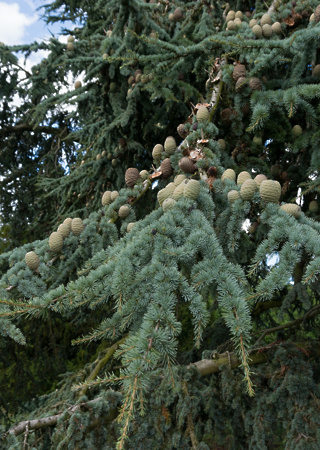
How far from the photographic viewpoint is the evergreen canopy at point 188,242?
132cm

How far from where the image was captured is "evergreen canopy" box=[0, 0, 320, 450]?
1.32m

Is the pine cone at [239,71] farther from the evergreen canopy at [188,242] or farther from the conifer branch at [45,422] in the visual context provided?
the conifer branch at [45,422]

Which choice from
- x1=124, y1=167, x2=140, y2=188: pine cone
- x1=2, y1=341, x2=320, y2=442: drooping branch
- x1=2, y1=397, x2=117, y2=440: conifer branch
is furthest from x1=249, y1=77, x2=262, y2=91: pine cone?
x1=2, y1=397, x2=117, y2=440: conifer branch

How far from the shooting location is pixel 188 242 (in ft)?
4.66

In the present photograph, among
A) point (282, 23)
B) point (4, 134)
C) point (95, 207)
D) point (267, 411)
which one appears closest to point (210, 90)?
point (282, 23)

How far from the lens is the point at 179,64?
9.09 ft

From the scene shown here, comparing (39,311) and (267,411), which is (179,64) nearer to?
(39,311)

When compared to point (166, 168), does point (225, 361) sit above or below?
below

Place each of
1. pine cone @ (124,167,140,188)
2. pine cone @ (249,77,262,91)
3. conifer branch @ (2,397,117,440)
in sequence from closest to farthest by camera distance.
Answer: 1. conifer branch @ (2,397,117,440)
2. pine cone @ (124,167,140,188)
3. pine cone @ (249,77,262,91)

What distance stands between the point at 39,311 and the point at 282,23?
2.67 meters

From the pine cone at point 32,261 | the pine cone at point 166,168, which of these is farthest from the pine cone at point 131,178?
the pine cone at point 32,261

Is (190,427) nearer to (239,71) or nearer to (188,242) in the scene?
(188,242)

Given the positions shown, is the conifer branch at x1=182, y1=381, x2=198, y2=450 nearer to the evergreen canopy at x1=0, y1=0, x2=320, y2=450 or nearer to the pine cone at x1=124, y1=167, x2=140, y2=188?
the evergreen canopy at x1=0, y1=0, x2=320, y2=450

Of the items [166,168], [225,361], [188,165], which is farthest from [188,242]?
[225,361]
